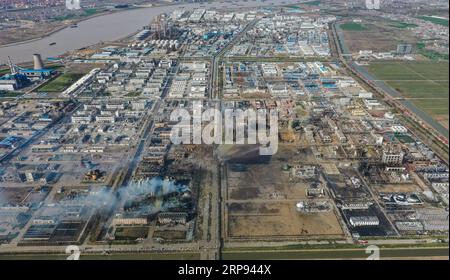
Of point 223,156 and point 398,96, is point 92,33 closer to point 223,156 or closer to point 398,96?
point 223,156

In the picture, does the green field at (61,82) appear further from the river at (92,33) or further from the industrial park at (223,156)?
the river at (92,33)

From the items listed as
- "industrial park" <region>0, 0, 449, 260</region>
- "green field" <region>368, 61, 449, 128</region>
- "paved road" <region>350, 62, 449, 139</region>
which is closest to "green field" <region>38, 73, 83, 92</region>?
"industrial park" <region>0, 0, 449, 260</region>

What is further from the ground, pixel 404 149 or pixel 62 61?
pixel 62 61

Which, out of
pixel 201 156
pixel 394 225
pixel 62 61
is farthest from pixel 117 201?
pixel 62 61

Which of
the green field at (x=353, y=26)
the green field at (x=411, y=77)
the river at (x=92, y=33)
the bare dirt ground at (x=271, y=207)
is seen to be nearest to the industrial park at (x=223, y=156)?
the bare dirt ground at (x=271, y=207)

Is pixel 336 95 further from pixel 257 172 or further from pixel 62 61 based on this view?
pixel 62 61
